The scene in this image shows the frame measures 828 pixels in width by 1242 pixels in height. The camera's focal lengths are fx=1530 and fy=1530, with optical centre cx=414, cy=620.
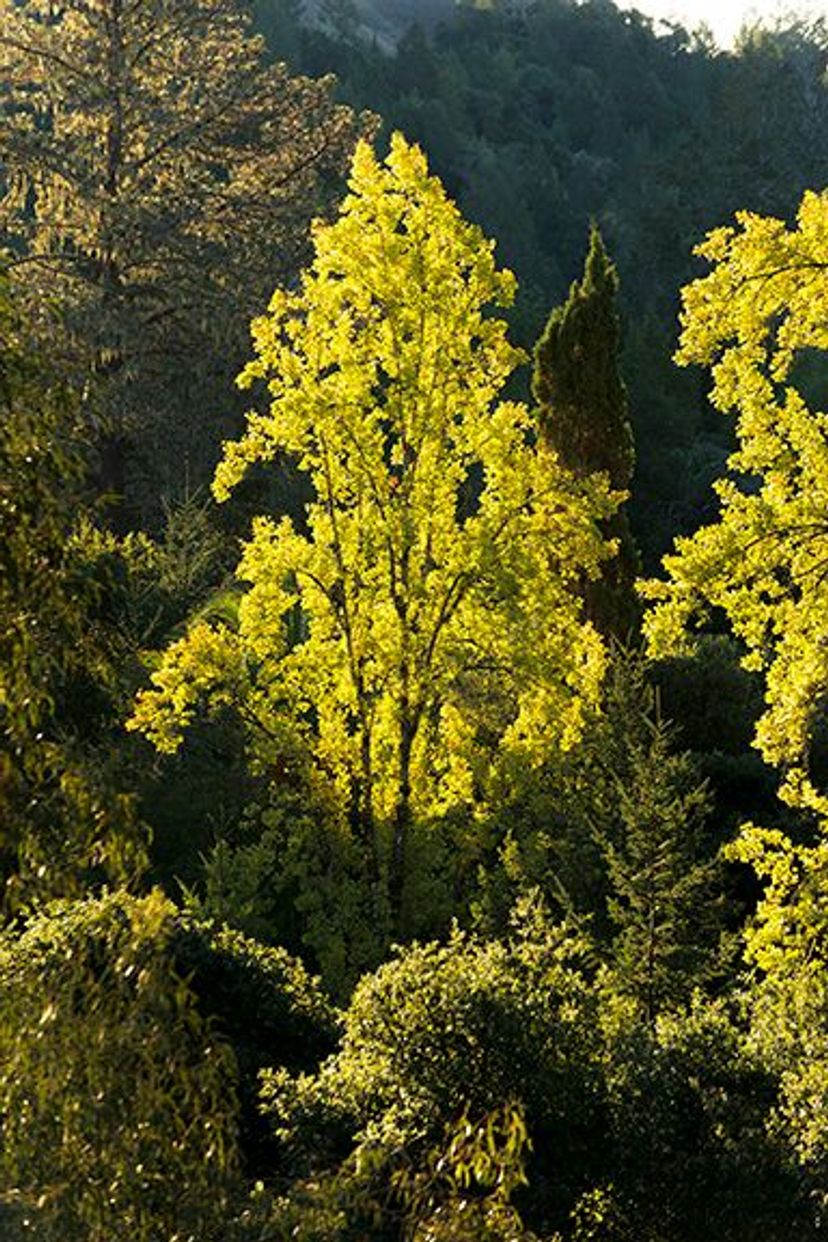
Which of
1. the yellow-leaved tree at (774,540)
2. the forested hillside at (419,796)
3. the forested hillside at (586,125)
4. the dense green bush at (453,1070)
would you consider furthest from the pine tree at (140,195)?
the dense green bush at (453,1070)

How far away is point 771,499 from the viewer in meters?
10.3

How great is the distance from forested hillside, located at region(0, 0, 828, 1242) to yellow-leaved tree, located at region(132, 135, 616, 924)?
0.04m

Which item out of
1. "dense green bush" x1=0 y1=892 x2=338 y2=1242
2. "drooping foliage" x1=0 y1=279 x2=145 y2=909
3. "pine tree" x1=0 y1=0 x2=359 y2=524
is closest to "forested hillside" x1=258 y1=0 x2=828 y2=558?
"pine tree" x1=0 y1=0 x2=359 y2=524

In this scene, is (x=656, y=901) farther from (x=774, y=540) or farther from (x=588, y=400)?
(x=588, y=400)

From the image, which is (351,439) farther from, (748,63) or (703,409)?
(748,63)

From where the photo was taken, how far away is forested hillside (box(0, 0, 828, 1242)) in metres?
5.40

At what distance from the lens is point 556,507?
13156 millimetres

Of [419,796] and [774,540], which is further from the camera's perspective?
[419,796]

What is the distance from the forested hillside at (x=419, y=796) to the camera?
213 inches

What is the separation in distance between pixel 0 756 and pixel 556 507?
849cm

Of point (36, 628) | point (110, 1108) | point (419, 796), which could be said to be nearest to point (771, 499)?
point (419, 796)

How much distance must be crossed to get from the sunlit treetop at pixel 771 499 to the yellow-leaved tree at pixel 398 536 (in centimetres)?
253

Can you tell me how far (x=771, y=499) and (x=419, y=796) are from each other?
4555 millimetres

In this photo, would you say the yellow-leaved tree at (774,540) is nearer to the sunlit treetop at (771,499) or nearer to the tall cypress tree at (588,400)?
the sunlit treetop at (771,499)
